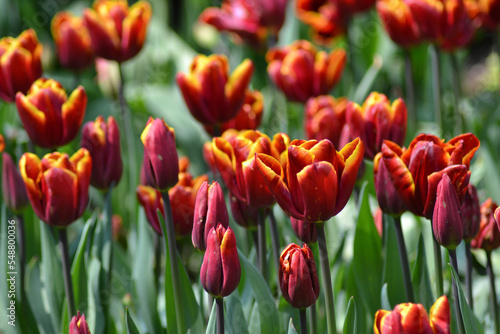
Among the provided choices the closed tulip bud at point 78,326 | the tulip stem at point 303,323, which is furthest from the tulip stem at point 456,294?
the closed tulip bud at point 78,326

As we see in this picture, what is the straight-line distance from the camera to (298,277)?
3.06ft

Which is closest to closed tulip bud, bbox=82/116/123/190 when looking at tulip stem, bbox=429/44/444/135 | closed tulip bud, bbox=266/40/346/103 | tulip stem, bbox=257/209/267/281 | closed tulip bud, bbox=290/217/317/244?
tulip stem, bbox=257/209/267/281

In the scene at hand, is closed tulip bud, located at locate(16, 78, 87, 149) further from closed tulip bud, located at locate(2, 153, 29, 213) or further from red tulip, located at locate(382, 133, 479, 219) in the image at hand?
red tulip, located at locate(382, 133, 479, 219)

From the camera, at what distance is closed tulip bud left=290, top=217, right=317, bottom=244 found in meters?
1.07

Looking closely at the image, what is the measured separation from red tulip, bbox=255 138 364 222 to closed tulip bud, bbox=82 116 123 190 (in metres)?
0.47

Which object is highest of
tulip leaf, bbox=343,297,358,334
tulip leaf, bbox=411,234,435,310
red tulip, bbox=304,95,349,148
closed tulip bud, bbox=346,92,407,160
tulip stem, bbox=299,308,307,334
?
closed tulip bud, bbox=346,92,407,160

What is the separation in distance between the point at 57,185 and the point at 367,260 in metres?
0.61

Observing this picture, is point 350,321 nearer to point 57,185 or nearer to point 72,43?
point 57,185

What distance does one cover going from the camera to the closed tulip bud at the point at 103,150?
1.31 m

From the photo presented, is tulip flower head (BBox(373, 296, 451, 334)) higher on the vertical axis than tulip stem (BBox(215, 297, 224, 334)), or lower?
higher

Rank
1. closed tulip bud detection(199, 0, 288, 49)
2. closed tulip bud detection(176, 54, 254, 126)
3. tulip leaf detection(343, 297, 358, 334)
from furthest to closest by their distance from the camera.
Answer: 1. closed tulip bud detection(199, 0, 288, 49)
2. closed tulip bud detection(176, 54, 254, 126)
3. tulip leaf detection(343, 297, 358, 334)

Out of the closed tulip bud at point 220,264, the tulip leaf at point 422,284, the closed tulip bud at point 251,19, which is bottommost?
the closed tulip bud at point 251,19

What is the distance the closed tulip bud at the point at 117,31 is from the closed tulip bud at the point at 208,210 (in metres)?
0.88

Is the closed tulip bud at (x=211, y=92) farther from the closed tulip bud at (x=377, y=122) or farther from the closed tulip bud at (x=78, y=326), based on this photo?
the closed tulip bud at (x=78, y=326)
